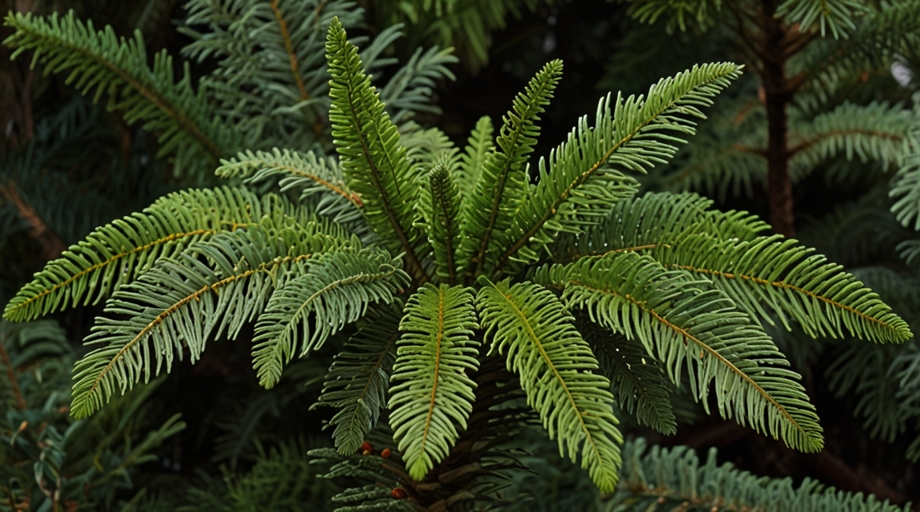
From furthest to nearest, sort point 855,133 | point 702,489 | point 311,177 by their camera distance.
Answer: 1. point 855,133
2. point 702,489
3. point 311,177

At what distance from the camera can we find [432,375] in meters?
0.31

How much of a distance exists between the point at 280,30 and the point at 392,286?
0.27m

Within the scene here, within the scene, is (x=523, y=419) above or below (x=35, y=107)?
below

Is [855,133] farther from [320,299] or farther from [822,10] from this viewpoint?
[320,299]

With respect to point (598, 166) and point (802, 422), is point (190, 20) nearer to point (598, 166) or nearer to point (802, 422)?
point (598, 166)

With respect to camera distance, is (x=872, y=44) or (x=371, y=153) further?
(x=872, y=44)

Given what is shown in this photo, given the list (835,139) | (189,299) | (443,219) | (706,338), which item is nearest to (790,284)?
(706,338)

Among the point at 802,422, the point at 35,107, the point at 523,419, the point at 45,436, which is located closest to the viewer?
the point at 802,422

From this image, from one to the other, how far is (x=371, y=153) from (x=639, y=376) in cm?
16

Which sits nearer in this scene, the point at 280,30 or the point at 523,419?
the point at 523,419

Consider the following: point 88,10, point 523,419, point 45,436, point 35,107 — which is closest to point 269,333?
point 523,419

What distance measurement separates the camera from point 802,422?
1.02ft

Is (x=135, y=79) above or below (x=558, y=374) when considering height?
above

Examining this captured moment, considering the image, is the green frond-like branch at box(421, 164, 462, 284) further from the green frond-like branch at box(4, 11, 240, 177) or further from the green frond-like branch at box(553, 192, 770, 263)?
the green frond-like branch at box(4, 11, 240, 177)
